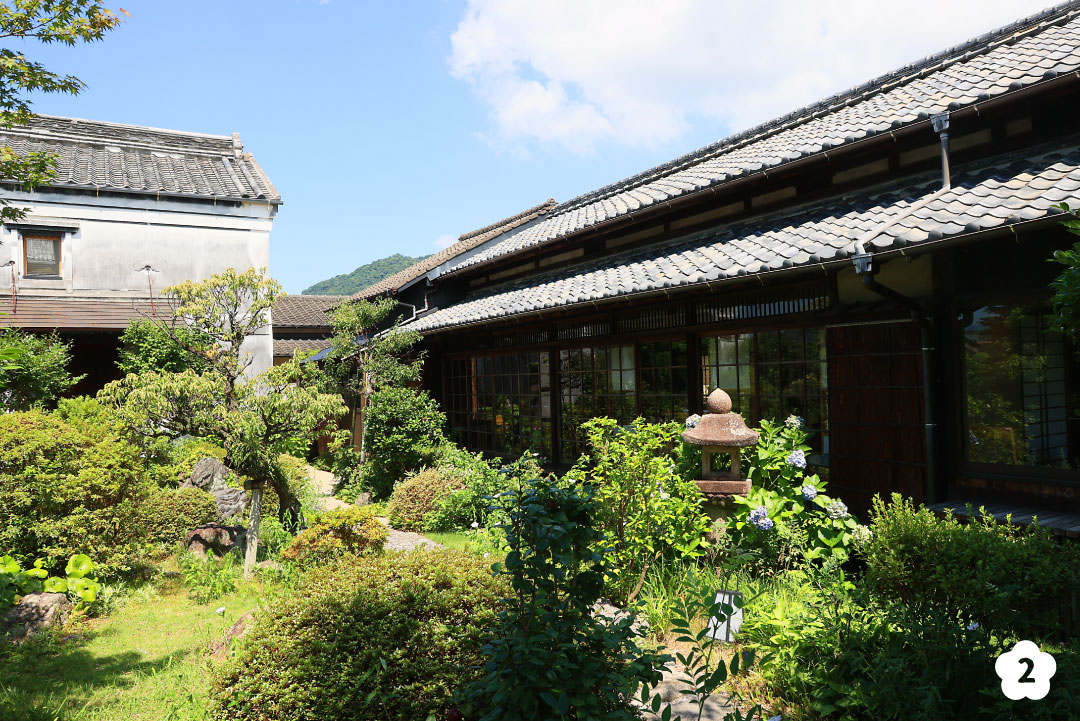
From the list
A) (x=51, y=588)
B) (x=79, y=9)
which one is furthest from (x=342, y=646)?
(x=79, y=9)

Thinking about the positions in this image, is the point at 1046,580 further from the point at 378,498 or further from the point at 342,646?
the point at 378,498

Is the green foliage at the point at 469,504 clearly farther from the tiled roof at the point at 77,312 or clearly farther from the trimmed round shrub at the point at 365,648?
the tiled roof at the point at 77,312

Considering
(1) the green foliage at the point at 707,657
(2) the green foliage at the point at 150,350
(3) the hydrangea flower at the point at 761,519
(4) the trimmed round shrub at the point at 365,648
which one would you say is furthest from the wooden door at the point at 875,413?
(2) the green foliage at the point at 150,350

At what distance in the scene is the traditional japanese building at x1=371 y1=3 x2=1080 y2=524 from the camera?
17.4ft

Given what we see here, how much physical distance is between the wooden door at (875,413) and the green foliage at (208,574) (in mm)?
6247

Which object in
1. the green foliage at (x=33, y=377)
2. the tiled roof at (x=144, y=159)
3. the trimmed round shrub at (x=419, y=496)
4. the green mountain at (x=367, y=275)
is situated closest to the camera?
the trimmed round shrub at (x=419, y=496)

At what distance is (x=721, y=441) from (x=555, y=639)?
3.38 metres

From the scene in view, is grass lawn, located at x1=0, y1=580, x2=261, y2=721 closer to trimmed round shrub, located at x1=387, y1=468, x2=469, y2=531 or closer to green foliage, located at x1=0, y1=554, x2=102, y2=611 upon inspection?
green foliage, located at x1=0, y1=554, x2=102, y2=611

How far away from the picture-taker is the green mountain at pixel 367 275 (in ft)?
174

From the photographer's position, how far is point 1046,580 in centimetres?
348

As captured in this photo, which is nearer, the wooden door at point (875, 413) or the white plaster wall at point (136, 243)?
the wooden door at point (875, 413)

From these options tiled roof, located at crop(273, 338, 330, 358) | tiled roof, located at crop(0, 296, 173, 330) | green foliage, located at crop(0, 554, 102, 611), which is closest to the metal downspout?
green foliage, located at crop(0, 554, 102, 611)

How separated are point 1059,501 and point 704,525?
2684 mm

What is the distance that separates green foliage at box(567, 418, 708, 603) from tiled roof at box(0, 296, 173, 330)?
35.8ft
